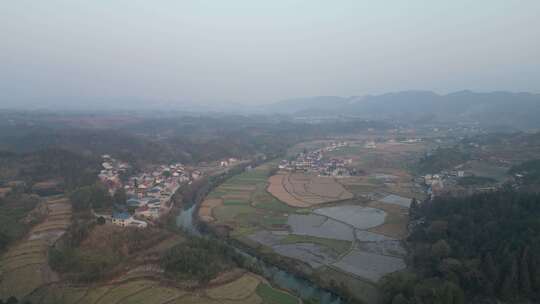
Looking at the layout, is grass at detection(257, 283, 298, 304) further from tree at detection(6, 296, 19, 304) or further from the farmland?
tree at detection(6, 296, 19, 304)

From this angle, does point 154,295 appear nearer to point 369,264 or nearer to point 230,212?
point 369,264

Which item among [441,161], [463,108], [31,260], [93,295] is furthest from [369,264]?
[463,108]

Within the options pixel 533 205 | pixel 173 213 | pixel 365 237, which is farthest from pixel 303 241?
pixel 533 205

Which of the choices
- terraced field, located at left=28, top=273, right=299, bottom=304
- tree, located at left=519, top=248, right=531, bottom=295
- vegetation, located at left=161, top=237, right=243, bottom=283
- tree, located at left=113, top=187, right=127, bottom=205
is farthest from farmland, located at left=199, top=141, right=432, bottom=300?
tree, located at left=113, top=187, right=127, bottom=205

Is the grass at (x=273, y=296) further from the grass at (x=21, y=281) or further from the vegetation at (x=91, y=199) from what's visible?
the vegetation at (x=91, y=199)

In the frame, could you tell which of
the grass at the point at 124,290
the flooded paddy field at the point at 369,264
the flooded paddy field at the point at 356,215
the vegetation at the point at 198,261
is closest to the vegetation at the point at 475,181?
the flooded paddy field at the point at 356,215
